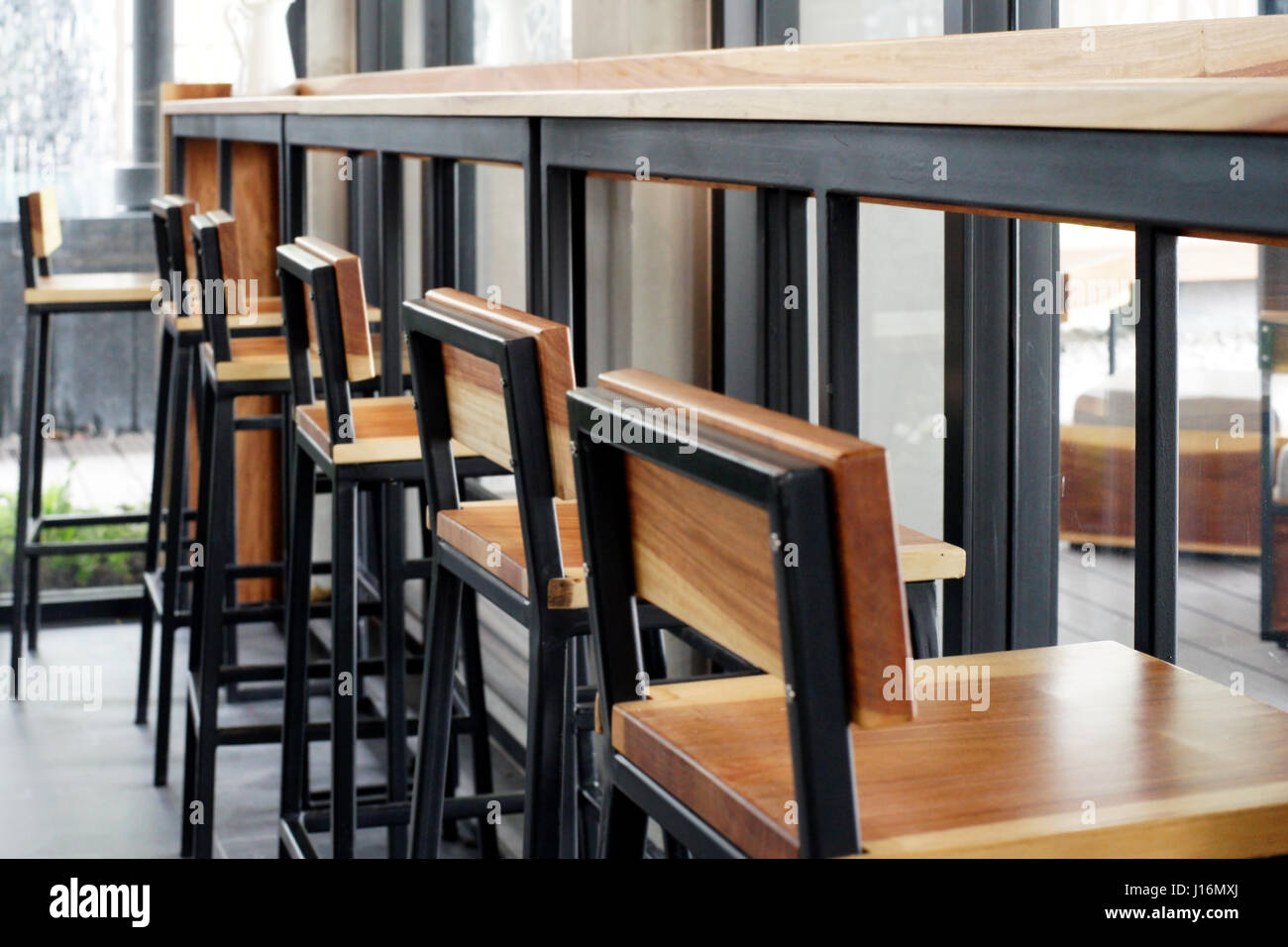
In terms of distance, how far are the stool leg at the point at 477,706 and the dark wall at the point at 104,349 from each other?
8.32 feet

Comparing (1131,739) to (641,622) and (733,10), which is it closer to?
(641,622)

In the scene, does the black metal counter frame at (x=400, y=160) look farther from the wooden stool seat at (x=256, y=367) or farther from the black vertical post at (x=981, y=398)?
the black vertical post at (x=981, y=398)

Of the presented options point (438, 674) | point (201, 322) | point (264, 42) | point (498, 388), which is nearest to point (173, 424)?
point (201, 322)

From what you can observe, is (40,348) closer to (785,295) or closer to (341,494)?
(341,494)

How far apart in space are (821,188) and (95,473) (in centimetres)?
408

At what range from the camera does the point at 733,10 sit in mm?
2506

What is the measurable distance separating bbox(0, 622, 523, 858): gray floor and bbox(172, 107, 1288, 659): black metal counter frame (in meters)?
1.52

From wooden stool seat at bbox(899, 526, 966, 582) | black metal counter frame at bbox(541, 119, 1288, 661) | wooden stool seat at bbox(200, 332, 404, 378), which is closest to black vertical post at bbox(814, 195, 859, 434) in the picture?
black metal counter frame at bbox(541, 119, 1288, 661)

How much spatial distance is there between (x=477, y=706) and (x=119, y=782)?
132cm
